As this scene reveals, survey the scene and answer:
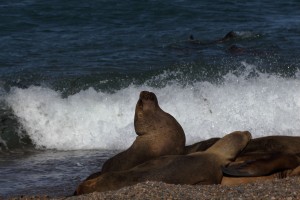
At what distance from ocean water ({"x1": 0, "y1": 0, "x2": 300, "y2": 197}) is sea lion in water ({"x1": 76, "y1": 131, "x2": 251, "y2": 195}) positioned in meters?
1.38

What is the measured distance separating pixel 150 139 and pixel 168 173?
829mm

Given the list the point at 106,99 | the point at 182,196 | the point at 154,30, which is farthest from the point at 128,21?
the point at 182,196

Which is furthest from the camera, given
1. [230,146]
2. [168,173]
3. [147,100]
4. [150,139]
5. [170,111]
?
[170,111]

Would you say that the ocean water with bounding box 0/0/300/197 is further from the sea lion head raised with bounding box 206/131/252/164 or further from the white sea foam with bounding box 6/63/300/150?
the sea lion head raised with bounding box 206/131/252/164

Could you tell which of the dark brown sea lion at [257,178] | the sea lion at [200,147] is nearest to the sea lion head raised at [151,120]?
the sea lion at [200,147]

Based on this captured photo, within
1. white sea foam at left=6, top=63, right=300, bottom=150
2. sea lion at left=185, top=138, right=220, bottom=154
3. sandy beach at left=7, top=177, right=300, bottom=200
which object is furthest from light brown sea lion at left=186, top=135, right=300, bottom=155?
white sea foam at left=6, top=63, right=300, bottom=150

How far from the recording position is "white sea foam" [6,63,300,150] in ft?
44.5

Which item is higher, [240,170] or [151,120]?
[151,120]

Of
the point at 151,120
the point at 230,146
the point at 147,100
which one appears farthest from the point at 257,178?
the point at 147,100

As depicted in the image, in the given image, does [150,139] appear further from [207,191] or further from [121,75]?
[121,75]

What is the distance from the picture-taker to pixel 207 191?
8188mm

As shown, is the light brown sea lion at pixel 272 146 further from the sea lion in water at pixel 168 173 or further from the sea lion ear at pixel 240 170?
the sea lion in water at pixel 168 173

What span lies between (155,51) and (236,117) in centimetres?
462

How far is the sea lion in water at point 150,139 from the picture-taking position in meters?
9.30
